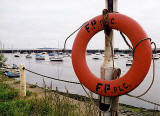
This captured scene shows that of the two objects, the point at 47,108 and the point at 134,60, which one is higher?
the point at 134,60

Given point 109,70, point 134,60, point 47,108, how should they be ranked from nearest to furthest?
1. point 134,60
2. point 109,70
3. point 47,108

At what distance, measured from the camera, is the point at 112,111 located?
169 centimetres

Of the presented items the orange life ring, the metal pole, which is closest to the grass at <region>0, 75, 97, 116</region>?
the metal pole

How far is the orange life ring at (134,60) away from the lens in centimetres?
146

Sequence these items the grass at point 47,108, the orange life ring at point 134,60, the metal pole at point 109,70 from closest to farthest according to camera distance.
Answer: the orange life ring at point 134,60
the metal pole at point 109,70
the grass at point 47,108

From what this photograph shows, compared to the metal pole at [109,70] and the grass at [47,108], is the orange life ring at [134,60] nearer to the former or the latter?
the metal pole at [109,70]

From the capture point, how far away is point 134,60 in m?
1.50

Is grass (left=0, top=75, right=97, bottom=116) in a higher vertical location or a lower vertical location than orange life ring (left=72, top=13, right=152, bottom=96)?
lower

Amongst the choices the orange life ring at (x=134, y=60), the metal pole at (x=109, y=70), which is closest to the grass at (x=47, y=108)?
the metal pole at (x=109, y=70)

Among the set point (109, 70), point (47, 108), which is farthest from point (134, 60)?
point (47, 108)

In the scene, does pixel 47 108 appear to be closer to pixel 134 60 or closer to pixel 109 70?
pixel 109 70

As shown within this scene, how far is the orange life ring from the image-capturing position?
146 cm

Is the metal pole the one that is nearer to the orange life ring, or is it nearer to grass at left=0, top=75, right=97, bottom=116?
the orange life ring

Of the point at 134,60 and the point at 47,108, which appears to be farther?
the point at 47,108
